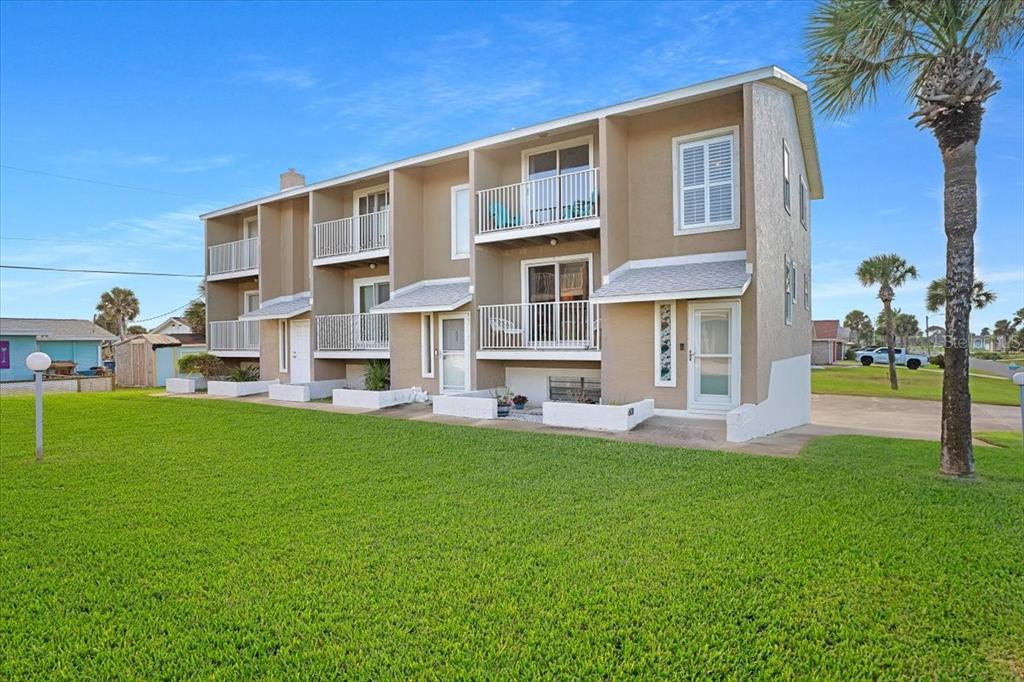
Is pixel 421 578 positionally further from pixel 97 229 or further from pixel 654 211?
pixel 97 229

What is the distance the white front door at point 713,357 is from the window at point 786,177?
12.9 ft

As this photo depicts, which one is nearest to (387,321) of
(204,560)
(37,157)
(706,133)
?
(706,133)

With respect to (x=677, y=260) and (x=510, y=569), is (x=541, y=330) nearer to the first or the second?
(x=677, y=260)

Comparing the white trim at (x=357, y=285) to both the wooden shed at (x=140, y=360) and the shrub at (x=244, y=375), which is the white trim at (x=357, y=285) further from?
the wooden shed at (x=140, y=360)

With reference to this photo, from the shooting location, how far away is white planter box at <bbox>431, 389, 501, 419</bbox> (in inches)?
535

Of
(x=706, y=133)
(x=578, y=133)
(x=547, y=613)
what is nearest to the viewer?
(x=547, y=613)

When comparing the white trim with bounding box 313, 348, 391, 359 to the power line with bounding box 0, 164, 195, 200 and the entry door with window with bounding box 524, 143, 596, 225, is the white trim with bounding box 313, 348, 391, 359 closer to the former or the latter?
the entry door with window with bounding box 524, 143, 596, 225

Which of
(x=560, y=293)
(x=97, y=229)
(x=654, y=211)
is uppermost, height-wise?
(x=97, y=229)

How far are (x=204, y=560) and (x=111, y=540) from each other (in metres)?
1.27

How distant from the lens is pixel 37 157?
3017 centimetres

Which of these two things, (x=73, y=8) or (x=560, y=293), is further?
(x=73, y=8)

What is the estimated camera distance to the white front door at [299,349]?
2033 cm

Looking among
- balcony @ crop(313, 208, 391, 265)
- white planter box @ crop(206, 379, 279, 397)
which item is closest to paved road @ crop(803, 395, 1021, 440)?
balcony @ crop(313, 208, 391, 265)

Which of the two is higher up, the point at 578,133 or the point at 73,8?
the point at 73,8
